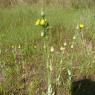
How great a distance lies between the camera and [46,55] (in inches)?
118

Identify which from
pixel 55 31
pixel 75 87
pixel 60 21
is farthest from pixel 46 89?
pixel 60 21

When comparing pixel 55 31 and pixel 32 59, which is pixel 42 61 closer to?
pixel 32 59

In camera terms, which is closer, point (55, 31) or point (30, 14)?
point (55, 31)

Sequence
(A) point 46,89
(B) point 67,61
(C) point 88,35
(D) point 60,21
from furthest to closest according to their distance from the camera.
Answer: (D) point 60,21, (C) point 88,35, (B) point 67,61, (A) point 46,89

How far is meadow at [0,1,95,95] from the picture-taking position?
298 cm

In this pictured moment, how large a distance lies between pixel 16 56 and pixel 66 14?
1.75 m

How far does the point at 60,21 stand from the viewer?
4.52 m

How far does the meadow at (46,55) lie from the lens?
2979 millimetres

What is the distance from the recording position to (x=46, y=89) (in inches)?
117

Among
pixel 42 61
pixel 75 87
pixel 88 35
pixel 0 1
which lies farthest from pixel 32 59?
pixel 0 1

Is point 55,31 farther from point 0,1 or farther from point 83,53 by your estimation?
point 0,1

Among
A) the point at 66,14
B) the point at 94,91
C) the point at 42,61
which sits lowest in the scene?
the point at 94,91

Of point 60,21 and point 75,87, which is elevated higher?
point 60,21

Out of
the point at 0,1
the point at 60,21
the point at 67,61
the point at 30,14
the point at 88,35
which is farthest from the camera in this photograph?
the point at 0,1
